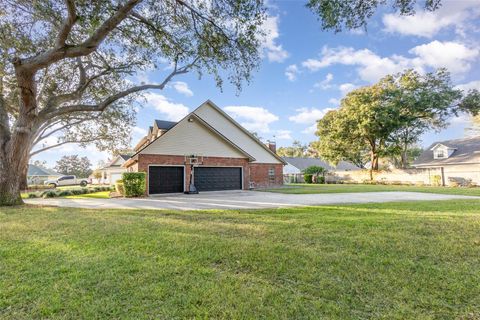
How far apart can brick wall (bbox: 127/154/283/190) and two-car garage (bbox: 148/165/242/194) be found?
32 cm

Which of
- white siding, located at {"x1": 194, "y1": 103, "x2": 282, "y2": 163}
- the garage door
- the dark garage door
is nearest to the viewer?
the dark garage door

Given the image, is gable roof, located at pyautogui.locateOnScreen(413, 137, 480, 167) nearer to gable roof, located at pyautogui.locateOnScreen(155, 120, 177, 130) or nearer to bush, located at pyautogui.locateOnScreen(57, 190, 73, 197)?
gable roof, located at pyautogui.locateOnScreen(155, 120, 177, 130)

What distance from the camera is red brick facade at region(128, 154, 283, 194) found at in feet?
50.9

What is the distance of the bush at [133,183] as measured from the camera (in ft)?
47.3

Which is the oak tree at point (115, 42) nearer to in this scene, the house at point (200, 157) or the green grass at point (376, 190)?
the house at point (200, 157)

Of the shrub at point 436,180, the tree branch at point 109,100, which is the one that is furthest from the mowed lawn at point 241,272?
the shrub at point 436,180

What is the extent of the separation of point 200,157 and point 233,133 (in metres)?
5.33

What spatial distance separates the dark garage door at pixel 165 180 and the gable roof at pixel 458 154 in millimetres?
27700

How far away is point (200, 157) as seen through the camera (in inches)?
690

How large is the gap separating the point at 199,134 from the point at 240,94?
8280 mm

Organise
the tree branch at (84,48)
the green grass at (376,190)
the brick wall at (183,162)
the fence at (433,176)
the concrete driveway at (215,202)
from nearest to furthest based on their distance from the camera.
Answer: the tree branch at (84,48), the concrete driveway at (215,202), the brick wall at (183,162), the green grass at (376,190), the fence at (433,176)

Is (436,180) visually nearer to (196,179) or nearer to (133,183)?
(196,179)

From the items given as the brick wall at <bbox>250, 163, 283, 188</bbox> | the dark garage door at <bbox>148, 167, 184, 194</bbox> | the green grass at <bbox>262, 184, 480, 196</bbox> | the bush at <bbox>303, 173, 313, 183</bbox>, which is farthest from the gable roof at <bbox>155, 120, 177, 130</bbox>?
the bush at <bbox>303, 173, 313, 183</bbox>

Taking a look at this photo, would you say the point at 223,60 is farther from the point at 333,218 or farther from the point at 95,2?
the point at 333,218
